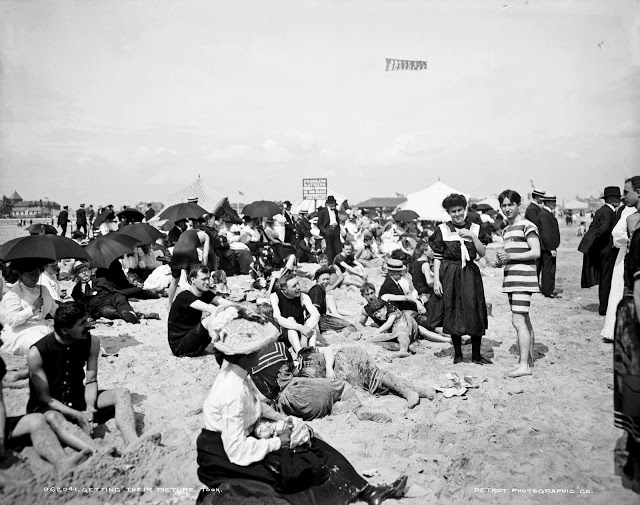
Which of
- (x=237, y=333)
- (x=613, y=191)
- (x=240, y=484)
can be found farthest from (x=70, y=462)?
(x=613, y=191)

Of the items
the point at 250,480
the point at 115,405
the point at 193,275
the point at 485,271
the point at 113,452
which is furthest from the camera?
the point at 485,271

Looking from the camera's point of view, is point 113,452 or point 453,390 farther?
point 453,390

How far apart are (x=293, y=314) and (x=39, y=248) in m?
3.14

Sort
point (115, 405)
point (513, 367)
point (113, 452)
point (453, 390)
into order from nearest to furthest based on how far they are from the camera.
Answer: point (113, 452)
point (115, 405)
point (453, 390)
point (513, 367)

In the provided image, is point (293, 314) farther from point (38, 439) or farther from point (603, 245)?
point (603, 245)

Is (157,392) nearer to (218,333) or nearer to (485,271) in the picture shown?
(218,333)

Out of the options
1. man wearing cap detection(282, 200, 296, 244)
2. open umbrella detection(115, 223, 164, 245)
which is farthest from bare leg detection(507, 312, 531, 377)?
man wearing cap detection(282, 200, 296, 244)

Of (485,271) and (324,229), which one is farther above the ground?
(324,229)

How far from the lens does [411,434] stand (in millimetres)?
4262

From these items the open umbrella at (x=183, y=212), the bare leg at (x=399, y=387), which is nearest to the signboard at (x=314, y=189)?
the open umbrella at (x=183, y=212)

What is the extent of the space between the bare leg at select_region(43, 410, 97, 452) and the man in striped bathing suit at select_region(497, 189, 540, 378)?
13.7 feet

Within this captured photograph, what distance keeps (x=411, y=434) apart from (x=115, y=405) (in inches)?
97.7

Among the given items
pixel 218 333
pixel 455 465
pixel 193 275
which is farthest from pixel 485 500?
pixel 193 275

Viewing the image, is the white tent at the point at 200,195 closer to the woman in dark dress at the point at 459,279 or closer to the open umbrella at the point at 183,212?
the open umbrella at the point at 183,212
